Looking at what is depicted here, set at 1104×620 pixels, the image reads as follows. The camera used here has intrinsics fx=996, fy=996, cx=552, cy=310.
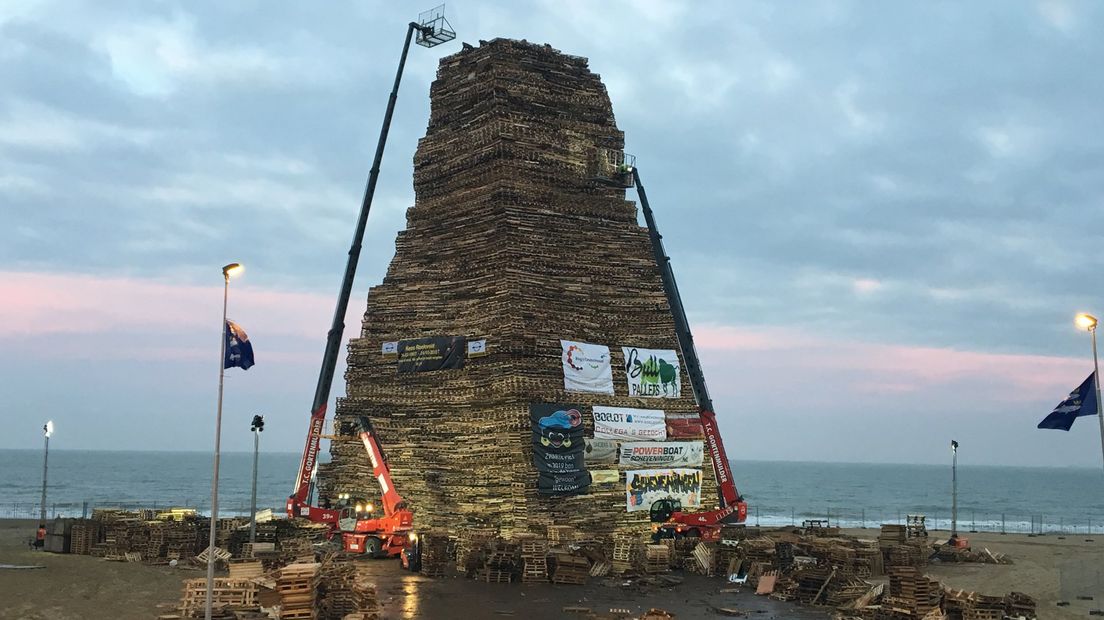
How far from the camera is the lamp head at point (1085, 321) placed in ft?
95.5

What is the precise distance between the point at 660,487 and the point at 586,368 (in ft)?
26.3

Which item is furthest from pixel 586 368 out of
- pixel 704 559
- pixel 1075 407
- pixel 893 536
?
pixel 1075 407

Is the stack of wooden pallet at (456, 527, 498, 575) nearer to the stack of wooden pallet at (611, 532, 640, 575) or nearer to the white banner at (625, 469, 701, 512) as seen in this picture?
the stack of wooden pallet at (611, 532, 640, 575)

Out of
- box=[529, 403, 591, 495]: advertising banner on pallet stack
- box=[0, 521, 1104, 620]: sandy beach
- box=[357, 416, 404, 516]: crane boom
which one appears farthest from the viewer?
box=[529, 403, 591, 495]: advertising banner on pallet stack

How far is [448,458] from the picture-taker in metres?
54.5

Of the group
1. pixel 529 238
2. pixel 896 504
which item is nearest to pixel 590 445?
pixel 529 238

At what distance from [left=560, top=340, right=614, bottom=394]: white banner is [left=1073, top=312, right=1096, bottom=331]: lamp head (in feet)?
96.4

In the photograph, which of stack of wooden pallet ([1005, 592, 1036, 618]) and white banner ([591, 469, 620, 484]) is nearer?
stack of wooden pallet ([1005, 592, 1036, 618])

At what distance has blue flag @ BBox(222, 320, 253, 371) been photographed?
88.0 feet

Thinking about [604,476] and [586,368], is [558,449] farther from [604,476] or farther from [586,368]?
[586,368]

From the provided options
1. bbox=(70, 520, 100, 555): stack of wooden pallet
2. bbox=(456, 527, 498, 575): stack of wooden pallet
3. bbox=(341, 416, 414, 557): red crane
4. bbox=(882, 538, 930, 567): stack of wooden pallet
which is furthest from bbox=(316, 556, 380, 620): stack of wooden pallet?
bbox=(882, 538, 930, 567): stack of wooden pallet

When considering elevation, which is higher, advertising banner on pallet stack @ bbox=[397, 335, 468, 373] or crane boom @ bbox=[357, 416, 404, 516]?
advertising banner on pallet stack @ bbox=[397, 335, 468, 373]

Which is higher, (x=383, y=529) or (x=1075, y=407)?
(x=1075, y=407)

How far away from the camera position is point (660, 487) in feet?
185
